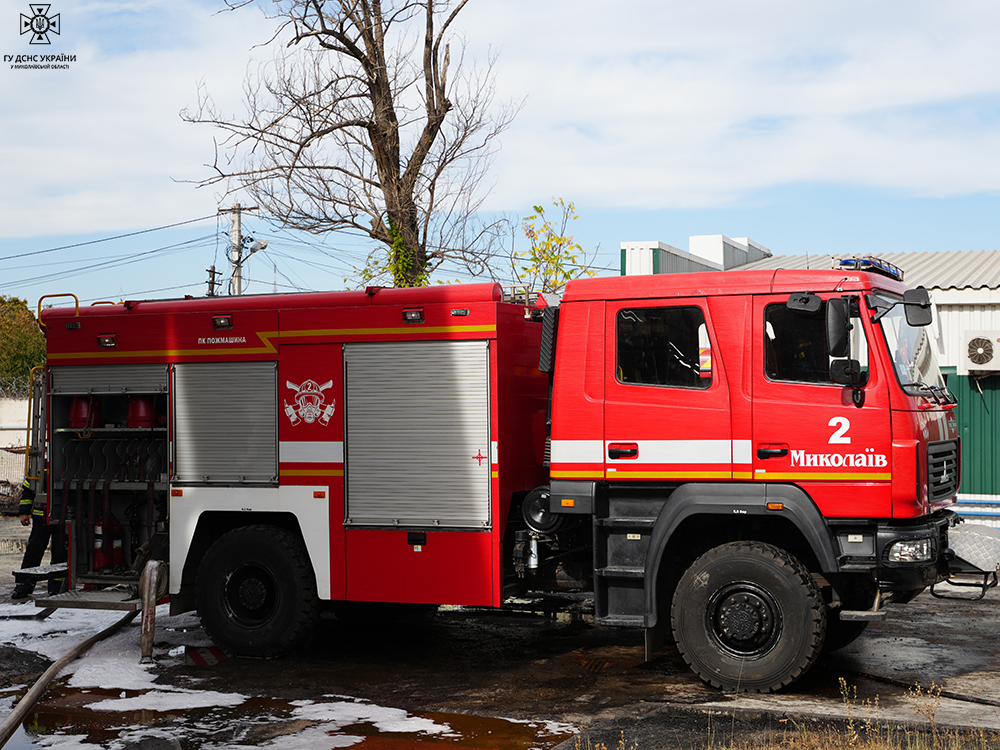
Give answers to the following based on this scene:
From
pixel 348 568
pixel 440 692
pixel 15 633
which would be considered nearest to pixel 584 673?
pixel 440 692

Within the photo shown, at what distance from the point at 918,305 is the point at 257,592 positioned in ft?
18.9

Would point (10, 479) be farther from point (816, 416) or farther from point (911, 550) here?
point (911, 550)

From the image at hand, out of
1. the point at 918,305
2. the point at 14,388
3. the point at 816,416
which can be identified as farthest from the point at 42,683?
the point at 14,388

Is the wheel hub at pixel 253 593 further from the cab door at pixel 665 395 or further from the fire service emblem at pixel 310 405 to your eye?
the cab door at pixel 665 395

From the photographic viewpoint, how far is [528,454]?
27.4 feet

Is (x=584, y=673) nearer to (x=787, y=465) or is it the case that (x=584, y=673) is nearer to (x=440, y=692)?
(x=440, y=692)

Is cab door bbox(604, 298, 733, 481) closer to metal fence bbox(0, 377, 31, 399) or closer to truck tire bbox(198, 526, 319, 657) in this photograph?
truck tire bbox(198, 526, 319, 657)

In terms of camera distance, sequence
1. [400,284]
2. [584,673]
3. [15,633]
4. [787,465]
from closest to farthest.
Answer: [787,465] → [584,673] → [15,633] → [400,284]

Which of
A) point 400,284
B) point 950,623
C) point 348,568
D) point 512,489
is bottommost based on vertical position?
point 950,623

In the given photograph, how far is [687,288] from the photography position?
24.1ft

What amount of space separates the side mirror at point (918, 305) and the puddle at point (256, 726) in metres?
3.59

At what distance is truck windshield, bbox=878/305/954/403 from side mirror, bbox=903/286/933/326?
0.15 metres

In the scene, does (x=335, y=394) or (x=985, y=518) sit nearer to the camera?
(x=335, y=394)

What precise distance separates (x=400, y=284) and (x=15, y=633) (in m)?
7.48
